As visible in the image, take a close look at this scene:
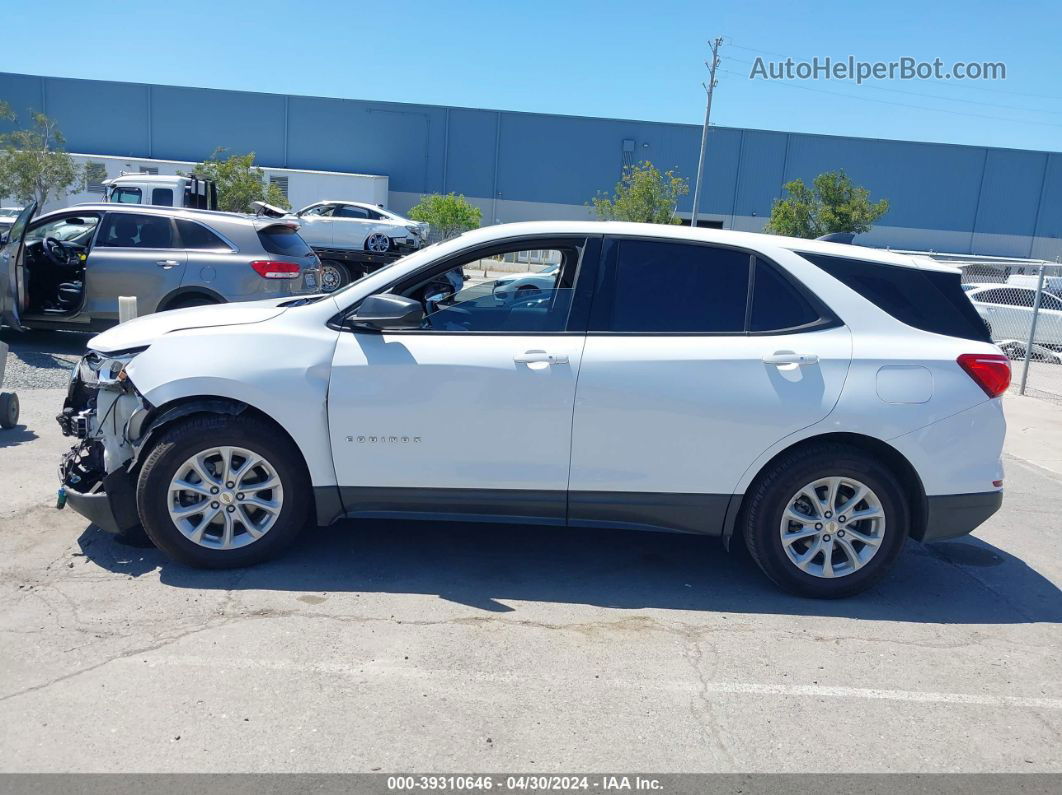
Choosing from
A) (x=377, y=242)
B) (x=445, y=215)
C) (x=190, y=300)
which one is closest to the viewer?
(x=190, y=300)

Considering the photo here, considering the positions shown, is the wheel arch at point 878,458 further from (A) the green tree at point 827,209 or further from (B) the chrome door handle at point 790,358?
(A) the green tree at point 827,209

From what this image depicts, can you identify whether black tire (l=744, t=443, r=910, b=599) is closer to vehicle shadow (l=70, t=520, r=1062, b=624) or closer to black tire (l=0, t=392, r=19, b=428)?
vehicle shadow (l=70, t=520, r=1062, b=624)

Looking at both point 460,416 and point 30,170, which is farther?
point 30,170

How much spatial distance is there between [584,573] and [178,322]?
2665 mm

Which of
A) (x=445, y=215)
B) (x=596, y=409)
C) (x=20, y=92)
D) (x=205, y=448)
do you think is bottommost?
(x=205, y=448)

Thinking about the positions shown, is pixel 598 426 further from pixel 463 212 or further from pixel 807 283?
pixel 463 212

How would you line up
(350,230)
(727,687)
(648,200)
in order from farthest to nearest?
(648,200) < (350,230) < (727,687)

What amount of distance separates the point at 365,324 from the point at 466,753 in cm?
227

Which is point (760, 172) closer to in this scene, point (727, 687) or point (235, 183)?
point (235, 183)

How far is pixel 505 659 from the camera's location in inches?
155

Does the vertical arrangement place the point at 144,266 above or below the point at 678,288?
below

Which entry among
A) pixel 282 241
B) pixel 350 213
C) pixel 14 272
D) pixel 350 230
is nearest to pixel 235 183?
pixel 350 213

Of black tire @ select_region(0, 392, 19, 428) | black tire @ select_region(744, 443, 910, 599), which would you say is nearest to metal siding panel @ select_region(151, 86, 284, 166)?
black tire @ select_region(0, 392, 19, 428)

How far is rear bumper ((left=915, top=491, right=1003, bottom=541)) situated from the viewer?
4652 millimetres
